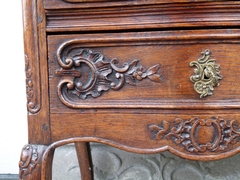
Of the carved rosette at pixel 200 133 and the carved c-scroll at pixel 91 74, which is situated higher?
the carved c-scroll at pixel 91 74

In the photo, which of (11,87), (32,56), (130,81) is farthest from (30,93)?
(11,87)

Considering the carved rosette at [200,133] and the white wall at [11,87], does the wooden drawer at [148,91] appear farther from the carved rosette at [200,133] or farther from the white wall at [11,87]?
the white wall at [11,87]

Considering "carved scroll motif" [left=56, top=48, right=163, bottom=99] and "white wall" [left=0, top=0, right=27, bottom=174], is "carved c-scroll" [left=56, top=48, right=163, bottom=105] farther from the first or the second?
"white wall" [left=0, top=0, right=27, bottom=174]

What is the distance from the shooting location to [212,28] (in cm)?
44

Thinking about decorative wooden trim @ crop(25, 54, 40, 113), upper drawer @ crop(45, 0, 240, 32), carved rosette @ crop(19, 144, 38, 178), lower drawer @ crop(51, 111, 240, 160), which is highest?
upper drawer @ crop(45, 0, 240, 32)

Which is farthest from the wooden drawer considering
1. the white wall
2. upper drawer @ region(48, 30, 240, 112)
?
the white wall

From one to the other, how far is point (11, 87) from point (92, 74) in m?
0.64

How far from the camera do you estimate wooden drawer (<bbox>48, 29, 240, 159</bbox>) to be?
1.46ft

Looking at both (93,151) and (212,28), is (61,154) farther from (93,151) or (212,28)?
(212,28)

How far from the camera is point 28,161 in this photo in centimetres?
48

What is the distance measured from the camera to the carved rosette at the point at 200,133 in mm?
456

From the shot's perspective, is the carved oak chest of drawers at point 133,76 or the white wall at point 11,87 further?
the white wall at point 11,87

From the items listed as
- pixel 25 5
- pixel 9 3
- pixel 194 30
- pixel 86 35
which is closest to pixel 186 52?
pixel 194 30

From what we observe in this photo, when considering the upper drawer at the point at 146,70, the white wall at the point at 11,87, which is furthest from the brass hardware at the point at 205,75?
the white wall at the point at 11,87
